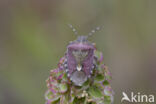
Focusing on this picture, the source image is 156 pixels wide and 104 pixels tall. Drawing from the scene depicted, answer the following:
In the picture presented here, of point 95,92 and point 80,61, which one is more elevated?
point 80,61

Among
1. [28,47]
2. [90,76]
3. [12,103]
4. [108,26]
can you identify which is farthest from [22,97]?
[90,76]

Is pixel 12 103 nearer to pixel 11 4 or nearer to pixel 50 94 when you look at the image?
pixel 11 4

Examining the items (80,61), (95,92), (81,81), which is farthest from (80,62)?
(95,92)

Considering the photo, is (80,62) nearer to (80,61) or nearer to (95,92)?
(80,61)

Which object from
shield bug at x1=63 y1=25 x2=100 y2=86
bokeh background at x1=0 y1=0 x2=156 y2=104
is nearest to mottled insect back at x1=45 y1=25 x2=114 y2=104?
shield bug at x1=63 y1=25 x2=100 y2=86

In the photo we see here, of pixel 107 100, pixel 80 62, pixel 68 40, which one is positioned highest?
pixel 68 40

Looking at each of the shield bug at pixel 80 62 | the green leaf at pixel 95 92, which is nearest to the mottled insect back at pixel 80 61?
the shield bug at pixel 80 62
